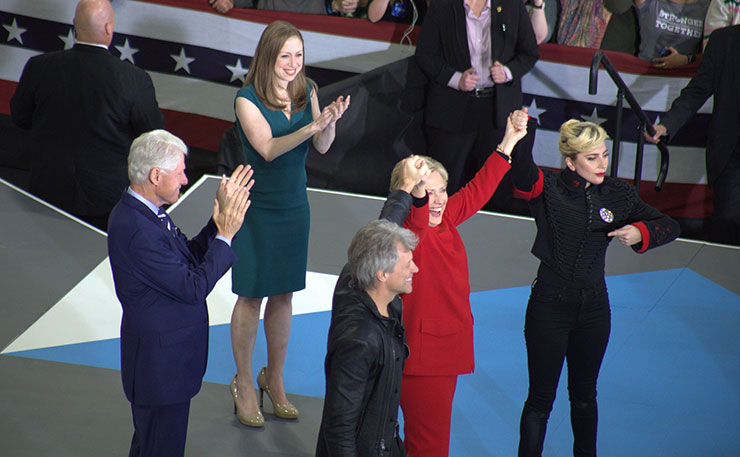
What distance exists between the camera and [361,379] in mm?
2355

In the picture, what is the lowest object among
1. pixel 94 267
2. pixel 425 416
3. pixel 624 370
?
pixel 624 370

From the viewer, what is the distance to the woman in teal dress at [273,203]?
3.45 metres

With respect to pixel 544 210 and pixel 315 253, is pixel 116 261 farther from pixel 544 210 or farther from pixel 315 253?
pixel 315 253

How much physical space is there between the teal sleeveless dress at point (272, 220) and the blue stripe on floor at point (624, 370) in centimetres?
65

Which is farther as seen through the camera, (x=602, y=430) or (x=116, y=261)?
(x=602, y=430)

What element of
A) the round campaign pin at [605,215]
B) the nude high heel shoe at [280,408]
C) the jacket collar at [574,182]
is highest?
the jacket collar at [574,182]

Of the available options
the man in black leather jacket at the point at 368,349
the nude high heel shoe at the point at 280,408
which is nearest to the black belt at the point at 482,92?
the nude high heel shoe at the point at 280,408

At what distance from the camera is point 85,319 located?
4395 mm

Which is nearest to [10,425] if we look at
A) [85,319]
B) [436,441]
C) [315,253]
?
[85,319]

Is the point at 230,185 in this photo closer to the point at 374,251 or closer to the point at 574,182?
the point at 374,251

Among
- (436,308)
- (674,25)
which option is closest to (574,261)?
(436,308)

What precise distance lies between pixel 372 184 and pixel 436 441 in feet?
11.6

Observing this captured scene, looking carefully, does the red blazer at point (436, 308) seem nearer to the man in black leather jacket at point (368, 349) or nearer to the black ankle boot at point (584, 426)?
the man in black leather jacket at point (368, 349)

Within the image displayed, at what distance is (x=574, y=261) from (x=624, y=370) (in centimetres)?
120
